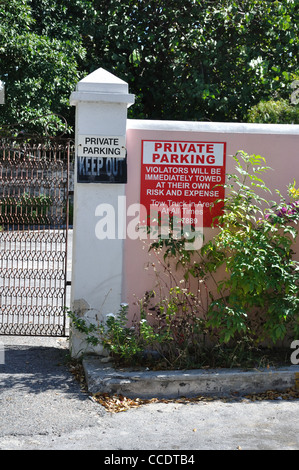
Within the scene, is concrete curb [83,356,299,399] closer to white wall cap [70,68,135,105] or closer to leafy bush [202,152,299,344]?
leafy bush [202,152,299,344]

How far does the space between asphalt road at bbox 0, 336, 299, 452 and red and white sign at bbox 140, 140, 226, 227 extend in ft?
6.05

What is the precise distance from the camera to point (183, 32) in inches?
732

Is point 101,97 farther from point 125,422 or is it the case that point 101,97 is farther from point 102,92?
point 125,422

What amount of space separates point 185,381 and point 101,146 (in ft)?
7.57

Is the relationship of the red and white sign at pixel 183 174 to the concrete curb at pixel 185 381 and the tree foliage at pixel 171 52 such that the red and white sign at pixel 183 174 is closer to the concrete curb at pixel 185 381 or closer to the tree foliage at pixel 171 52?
the concrete curb at pixel 185 381

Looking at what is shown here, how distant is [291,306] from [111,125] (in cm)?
237

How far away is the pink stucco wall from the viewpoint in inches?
233

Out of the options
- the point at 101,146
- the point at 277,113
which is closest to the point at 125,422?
the point at 101,146

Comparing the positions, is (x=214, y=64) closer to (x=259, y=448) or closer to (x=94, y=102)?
(x=94, y=102)

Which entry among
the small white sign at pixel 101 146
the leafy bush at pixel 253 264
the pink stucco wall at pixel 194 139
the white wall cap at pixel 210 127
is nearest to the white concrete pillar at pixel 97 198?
the small white sign at pixel 101 146

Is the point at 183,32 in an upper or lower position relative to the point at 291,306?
upper

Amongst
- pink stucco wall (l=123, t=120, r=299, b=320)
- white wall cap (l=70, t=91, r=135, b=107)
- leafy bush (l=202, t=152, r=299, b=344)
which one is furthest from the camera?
pink stucco wall (l=123, t=120, r=299, b=320)

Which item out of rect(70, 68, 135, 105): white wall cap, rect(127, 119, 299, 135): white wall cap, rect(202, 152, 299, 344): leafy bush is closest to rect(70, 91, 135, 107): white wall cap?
rect(70, 68, 135, 105): white wall cap
